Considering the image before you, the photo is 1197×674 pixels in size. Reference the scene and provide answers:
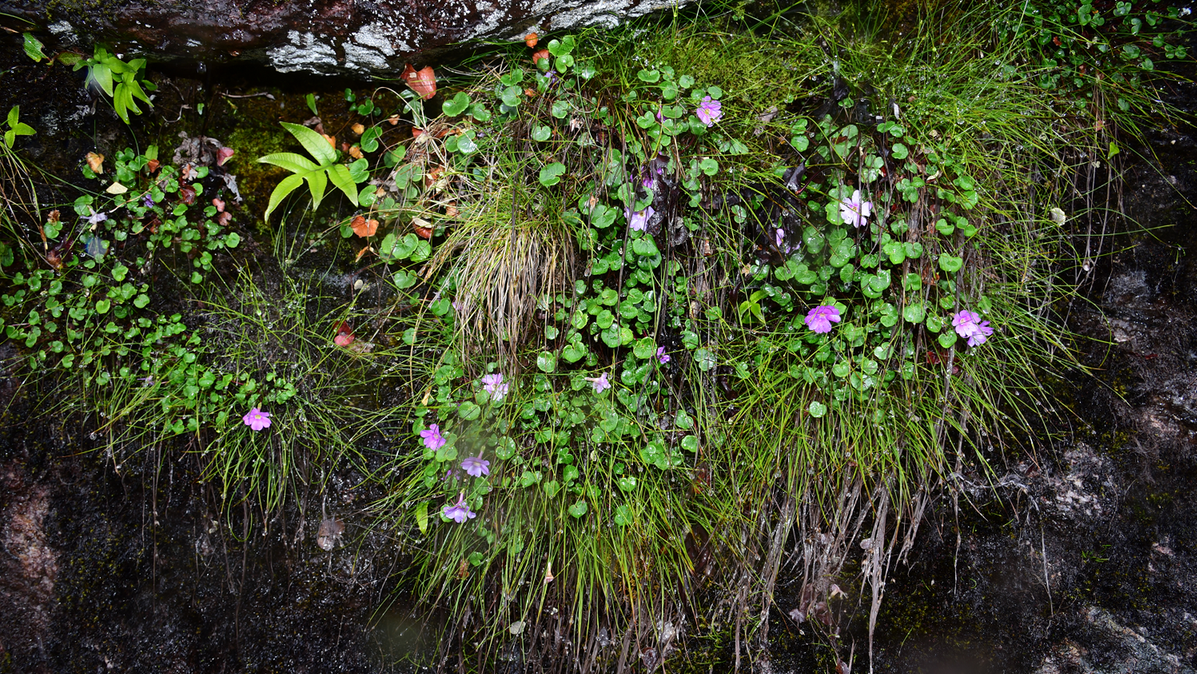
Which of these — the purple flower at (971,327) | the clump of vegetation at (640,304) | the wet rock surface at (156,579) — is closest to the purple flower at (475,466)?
the clump of vegetation at (640,304)

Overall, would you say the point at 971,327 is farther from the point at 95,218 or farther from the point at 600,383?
the point at 95,218

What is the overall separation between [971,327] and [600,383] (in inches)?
53.1

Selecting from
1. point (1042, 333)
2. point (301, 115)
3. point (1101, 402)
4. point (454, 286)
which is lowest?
point (1101, 402)

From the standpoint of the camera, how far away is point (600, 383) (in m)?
2.00

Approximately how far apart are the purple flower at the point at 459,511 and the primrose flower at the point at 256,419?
2.50 ft

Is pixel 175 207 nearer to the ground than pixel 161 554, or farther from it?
farther from it

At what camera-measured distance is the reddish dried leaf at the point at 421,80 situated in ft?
6.82

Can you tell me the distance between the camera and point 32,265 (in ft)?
6.52

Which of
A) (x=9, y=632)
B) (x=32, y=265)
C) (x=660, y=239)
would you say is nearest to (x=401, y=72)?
(x=660, y=239)

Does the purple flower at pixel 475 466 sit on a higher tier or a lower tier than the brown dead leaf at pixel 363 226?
lower

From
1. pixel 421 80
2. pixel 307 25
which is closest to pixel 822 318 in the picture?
pixel 421 80

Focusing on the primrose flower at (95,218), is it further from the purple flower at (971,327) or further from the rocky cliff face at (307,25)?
the purple flower at (971,327)

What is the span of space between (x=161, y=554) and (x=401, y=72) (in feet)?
6.77

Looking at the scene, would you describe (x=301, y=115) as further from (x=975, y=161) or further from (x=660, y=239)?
(x=975, y=161)
